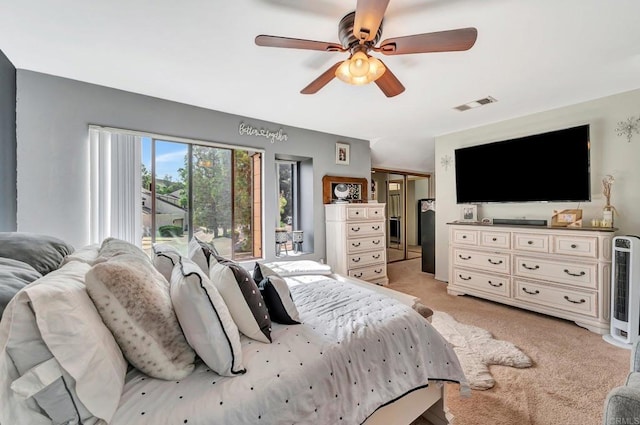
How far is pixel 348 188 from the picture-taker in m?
4.23

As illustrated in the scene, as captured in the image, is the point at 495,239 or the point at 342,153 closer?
the point at 495,239

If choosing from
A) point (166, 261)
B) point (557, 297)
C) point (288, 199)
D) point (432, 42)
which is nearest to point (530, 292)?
point (557, 297)

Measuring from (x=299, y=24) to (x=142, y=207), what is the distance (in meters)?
2.45

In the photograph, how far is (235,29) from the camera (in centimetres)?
170

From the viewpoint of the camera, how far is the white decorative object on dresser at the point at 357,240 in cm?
377

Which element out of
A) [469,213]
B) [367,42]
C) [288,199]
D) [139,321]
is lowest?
[139,321]

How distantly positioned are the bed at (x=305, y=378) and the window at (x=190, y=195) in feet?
4.75

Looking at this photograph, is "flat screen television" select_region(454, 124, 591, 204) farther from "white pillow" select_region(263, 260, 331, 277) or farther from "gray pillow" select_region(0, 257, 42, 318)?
"gray pillow" select_region(0, 257, 42, 318)

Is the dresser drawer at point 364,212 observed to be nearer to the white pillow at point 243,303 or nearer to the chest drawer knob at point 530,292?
the chest drawer knob at point 530,292

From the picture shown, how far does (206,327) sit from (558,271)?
3.51m

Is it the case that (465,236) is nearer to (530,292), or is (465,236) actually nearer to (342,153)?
(530,292)

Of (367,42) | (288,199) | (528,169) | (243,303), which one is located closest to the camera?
(243,303)

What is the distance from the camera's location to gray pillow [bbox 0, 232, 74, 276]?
3.64ft

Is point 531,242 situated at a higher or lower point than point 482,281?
higher
